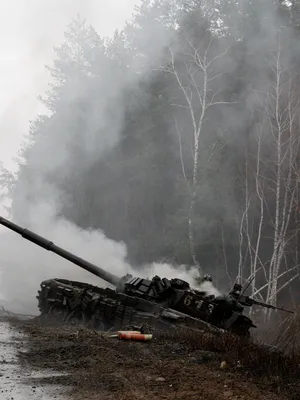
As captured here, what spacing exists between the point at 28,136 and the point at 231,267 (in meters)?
18.2

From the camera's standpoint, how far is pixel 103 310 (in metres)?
11.5

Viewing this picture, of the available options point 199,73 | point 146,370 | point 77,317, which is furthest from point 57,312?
point 199,73

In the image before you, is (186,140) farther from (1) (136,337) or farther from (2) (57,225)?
(1) (136,337)

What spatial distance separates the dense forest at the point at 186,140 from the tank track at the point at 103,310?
6.76 meters

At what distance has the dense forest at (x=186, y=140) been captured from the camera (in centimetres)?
2017

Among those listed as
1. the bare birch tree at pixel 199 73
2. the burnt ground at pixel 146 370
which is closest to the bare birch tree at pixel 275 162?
→ the bare birch tree at pixel 199 73

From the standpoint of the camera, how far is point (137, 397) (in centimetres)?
544

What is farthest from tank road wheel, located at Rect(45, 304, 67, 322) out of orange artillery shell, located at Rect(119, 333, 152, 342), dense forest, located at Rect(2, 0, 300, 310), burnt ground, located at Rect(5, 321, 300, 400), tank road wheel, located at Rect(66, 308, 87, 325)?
dense forest, located at Rect(2, 0, 300, 310)

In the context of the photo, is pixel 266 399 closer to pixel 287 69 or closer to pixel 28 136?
pixel 287 69

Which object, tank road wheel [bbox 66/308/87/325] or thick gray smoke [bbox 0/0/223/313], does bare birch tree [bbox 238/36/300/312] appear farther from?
tank road wheel [bbox 66/308/87/325]

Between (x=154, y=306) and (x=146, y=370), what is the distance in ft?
14.0

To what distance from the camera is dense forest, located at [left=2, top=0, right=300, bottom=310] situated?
66.2 feet

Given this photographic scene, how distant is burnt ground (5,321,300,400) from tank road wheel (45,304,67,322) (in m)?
3.66

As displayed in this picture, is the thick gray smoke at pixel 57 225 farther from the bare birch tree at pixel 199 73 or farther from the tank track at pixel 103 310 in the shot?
the tank track at pixel 103 310
